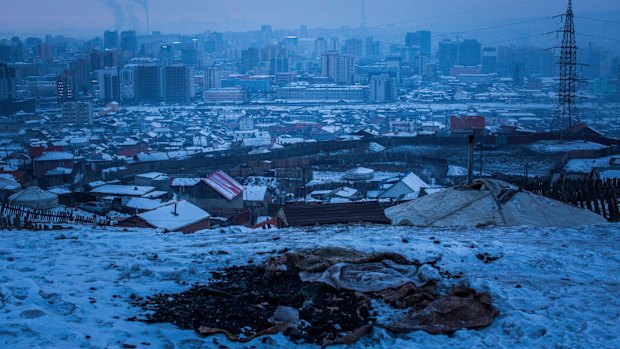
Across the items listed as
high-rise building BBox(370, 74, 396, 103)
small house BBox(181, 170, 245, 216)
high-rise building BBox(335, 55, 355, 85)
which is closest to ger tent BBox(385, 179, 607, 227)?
small house BBox(181, 170, 245, 216)

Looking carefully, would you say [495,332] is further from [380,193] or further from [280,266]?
[380,193]

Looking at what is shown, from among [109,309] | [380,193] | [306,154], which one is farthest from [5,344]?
[306,154]

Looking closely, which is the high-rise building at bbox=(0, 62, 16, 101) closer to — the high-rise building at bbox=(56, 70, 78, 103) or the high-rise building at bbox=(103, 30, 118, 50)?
the high-rise building at bbox=(56, 70, 78, 103)

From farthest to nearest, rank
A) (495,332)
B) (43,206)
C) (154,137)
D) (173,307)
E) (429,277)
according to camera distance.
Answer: (154,137), (43,206), (429,277), (173,307), (495,332)

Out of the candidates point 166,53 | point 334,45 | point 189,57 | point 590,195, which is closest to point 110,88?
point 189,57

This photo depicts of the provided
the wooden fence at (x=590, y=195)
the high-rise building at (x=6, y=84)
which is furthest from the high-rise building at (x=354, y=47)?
the wooden fence at (x=590, y=195)

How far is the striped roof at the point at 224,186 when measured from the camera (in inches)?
472

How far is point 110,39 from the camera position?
84.6 meters

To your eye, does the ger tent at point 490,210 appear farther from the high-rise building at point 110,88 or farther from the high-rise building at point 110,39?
the high-rise building at point 110,39

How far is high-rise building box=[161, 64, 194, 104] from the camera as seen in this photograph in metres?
49.5

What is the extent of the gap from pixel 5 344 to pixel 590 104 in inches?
1481

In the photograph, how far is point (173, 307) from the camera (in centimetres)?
248

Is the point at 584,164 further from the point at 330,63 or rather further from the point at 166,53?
the point at 166,53

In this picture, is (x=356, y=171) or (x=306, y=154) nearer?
(x=356, y=171)
